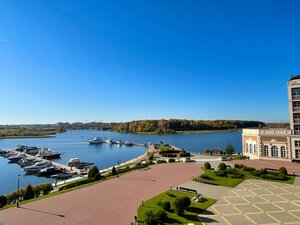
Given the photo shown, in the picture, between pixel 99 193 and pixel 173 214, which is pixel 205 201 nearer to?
pixel 173 214

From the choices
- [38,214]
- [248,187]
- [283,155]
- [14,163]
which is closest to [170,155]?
[283,155]

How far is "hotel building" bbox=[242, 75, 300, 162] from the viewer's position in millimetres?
38031

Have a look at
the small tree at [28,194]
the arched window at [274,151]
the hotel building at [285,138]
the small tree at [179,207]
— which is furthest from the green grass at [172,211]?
the arched window at [274,151]

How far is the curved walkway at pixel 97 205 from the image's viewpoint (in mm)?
17127

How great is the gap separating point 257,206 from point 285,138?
2420 cm

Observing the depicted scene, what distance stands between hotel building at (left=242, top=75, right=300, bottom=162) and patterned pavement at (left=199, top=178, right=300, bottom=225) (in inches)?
611

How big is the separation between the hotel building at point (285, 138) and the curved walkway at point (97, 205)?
59.5ft

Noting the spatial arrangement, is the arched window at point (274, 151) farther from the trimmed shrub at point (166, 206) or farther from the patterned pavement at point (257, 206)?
the trimmed shrub at point (166, 206)

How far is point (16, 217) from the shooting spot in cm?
1814

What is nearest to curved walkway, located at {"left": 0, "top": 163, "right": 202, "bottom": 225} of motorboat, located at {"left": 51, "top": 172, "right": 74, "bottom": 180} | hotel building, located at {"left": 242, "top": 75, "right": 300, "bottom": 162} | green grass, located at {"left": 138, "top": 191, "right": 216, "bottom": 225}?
green grass, located at {"left": 138, "top": 191, "right": 216, "bottom": 225}

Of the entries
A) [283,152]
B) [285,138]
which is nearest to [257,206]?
[285,138]

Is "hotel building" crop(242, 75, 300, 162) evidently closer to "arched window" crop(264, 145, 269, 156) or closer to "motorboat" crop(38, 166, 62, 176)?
"arched window" crop(264, 145, 269, 156)

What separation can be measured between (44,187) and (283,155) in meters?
35.6

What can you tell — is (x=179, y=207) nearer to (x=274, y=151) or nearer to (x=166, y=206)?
(x=166, y=206)
